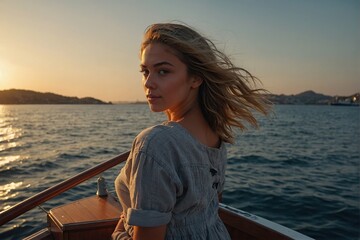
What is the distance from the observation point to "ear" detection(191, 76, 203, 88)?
162cm

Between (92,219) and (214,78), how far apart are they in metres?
1.65

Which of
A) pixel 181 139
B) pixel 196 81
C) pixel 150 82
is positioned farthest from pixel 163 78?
pixel 181 139

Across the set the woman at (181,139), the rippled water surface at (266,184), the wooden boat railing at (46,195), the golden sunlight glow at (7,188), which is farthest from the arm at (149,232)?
the golden sunlight glow at (7,188)

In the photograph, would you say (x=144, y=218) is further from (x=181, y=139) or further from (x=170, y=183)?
(x=181, y=139)

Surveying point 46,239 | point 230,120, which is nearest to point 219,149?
point 230,120

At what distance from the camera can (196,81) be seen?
1634 mm

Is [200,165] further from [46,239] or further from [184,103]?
[46,239]

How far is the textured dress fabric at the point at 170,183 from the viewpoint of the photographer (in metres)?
1.24

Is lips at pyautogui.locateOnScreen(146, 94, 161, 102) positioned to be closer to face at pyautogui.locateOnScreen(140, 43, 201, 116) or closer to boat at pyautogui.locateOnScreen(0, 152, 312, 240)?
face at pyautogui.locateOnScreen(140, 43, 201, 116)

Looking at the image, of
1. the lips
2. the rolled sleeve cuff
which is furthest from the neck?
the rolled sleeve cuff

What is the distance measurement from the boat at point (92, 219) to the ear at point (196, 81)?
137 centimetres

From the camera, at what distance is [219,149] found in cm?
166

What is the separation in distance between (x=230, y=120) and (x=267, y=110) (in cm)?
38

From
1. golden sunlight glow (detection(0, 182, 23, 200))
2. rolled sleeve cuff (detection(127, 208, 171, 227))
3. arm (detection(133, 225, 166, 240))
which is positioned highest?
rolled sleeve cuff (detection(127, 208, 171, 227))
